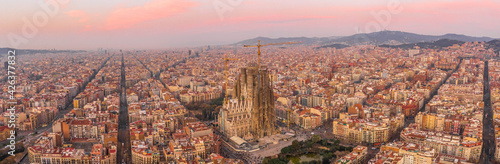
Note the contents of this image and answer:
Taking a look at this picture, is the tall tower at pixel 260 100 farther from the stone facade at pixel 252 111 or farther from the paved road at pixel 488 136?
the paved road at pixel 488 136

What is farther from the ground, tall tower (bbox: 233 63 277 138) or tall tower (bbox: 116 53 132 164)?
tall tower (bbox: 233 63 277 138)

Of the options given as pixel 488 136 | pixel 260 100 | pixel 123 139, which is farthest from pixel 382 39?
pixel 123 139

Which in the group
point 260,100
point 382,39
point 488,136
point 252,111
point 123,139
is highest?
point 382,39

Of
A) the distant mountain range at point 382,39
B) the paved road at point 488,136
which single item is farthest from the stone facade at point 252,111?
the distant mountain range at point 382,39

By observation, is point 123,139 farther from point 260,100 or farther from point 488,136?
point 488,136

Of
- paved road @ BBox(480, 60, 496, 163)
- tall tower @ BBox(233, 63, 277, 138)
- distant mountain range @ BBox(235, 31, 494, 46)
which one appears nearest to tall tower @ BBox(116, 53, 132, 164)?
tall tower @ BBox(233, 63, 277, 138)

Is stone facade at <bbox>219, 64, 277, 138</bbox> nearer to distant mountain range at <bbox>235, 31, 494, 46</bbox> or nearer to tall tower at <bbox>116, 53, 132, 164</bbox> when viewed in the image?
tall tower at <bbox>116, 53, 132, 164</bbox>

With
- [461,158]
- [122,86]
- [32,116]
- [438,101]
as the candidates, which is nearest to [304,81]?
[438,101]

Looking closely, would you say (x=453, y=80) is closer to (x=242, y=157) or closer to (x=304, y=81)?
(x=304, y=81)
